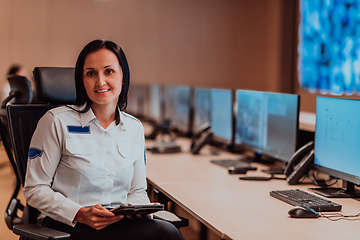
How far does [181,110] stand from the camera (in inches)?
186

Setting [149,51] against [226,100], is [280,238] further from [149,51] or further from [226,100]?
[149,51]

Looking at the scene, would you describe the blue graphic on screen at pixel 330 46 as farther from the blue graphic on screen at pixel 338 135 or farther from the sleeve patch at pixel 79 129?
the sleeve patch at pixel 79 129

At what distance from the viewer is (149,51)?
810 centimetres

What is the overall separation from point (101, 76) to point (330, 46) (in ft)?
14.9

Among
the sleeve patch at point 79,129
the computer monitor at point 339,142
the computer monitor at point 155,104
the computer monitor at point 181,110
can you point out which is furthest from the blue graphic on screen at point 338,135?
the computer monitor at point 155,104

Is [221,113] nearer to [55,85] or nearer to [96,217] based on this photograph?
[55,85]

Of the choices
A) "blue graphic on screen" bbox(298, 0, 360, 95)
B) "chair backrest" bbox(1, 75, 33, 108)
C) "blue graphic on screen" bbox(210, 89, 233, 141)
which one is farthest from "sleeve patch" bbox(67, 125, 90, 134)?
"blue graphic on screen" bbox(298, 0, 360, 95)

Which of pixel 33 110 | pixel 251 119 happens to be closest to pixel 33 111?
pixel 33 110

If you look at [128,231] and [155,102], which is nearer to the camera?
[128,231]

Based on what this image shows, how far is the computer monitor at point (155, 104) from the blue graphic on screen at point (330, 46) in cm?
220

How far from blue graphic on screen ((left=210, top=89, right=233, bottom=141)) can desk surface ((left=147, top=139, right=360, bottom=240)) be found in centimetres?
60

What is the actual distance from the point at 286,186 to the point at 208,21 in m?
6.27

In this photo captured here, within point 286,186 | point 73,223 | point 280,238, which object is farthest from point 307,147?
point 73,223

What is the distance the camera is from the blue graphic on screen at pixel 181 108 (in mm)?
4531
